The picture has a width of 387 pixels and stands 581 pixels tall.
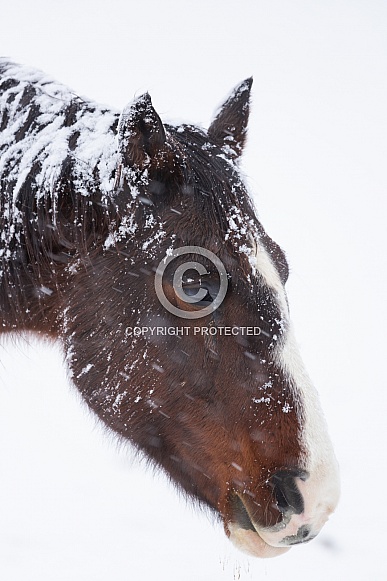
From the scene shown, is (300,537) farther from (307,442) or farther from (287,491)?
(307,442)

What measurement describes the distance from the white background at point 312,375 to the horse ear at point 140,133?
276 mm

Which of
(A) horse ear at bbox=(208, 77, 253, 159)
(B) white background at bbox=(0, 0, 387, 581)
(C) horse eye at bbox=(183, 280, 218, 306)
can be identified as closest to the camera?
(C) horse eye at bbox=(183, 280, 218, 306)

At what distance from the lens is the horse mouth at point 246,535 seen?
79.2 inches

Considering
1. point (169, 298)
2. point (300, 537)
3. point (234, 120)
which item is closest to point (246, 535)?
point (300, 537)

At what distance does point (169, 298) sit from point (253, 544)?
45.1 inches

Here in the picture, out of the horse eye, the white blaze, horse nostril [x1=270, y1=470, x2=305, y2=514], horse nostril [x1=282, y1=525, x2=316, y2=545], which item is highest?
the horse eye

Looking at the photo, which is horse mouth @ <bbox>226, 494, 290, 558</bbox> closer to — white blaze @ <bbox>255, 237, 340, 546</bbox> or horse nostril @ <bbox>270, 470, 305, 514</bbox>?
white blaze @ <bbox>255, 237, 340, 546</bbox>

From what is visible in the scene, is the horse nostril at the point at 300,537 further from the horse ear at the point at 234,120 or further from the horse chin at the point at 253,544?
the horse ear at the point at 234,120

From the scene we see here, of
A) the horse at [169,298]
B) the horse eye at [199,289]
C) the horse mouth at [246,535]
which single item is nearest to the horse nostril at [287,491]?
the horse at [169,298]

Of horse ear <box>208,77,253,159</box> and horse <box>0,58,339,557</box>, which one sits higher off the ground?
horse ear <box>208,77,253,159</box>

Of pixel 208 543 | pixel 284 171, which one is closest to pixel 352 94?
pixel 284 171

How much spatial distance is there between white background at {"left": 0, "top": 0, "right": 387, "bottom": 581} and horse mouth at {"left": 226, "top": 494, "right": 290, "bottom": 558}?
257 millimetres

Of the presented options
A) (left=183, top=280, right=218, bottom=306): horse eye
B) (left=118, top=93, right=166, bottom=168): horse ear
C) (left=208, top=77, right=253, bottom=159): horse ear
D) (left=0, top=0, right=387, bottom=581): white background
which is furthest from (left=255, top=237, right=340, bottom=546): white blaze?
(left=208, top=77, right=253, bottom=159): horse ear

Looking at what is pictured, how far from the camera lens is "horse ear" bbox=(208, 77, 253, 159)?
2691 mm
